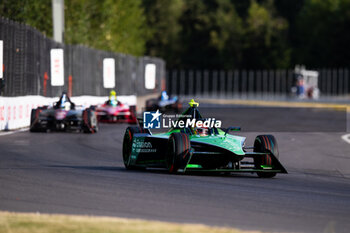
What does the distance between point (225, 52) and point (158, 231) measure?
3435 inches

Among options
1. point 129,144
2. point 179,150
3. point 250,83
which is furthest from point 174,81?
point 179,150

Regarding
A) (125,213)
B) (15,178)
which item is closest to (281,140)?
(15,178)

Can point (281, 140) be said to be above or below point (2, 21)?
below

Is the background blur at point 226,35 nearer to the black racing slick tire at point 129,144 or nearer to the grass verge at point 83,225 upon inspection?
the black racing slick tire at point 129,144

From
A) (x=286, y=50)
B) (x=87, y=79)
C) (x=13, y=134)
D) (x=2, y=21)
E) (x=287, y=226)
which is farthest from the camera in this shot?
(x=286, y=50)

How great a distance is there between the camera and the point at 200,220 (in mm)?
9383

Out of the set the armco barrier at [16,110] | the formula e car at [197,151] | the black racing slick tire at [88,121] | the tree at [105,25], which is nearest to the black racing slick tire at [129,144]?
the formula e car at [197,151]

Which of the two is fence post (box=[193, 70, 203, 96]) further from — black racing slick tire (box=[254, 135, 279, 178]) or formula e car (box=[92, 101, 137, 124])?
black racing slick tire (box=[254, 135, 279, 178])

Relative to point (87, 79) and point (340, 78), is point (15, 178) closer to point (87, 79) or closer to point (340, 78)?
point (87, 79)

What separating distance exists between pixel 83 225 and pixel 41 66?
24693 mm

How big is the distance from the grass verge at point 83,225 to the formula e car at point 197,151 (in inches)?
196

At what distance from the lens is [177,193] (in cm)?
1162

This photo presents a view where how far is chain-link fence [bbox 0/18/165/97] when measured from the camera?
2769cm

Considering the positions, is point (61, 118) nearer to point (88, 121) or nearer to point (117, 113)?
point (88, 121)
